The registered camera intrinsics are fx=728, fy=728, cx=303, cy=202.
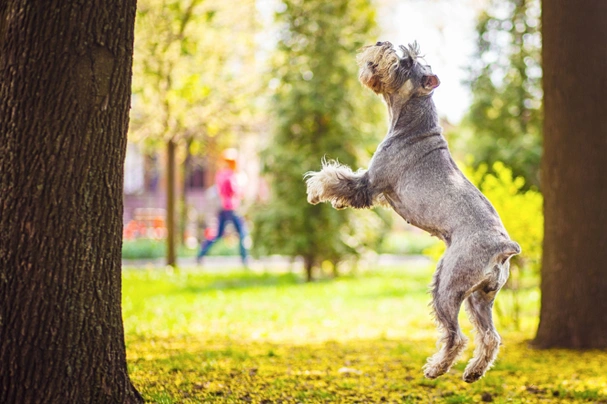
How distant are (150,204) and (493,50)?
2130cm

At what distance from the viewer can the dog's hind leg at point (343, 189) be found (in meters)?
4.12

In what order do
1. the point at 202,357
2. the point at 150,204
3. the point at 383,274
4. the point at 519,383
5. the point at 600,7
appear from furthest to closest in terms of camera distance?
the point at 150,204, the point at 383,274, the point at 600,7, the point at 202,357, the point at 519,383

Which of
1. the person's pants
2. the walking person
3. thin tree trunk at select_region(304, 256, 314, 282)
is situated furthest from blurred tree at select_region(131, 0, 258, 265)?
thin tree trunk at select_region(304, 256, 314, 282)

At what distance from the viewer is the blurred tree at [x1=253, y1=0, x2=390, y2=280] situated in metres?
15.3

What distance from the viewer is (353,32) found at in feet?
51.6

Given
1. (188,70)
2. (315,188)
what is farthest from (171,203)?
(315,188)

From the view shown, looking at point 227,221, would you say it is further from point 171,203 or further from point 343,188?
point 343,188

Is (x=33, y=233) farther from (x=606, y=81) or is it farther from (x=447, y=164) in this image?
(x=606, y=81)

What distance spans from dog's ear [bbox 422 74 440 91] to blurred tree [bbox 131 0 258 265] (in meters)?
10.7

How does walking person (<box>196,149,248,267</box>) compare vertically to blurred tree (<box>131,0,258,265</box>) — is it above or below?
→ below

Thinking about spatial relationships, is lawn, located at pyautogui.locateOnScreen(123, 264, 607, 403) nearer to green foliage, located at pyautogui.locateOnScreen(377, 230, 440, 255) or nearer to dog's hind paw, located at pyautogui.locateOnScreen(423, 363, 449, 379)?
dog's hind paw, located at pyautogui.locateOnScreen(423, 363, 449, 379)

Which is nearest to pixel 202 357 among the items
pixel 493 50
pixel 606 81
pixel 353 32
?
pixel 606 81

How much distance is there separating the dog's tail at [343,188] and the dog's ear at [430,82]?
1.98ft

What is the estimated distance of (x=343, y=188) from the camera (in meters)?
4.11
